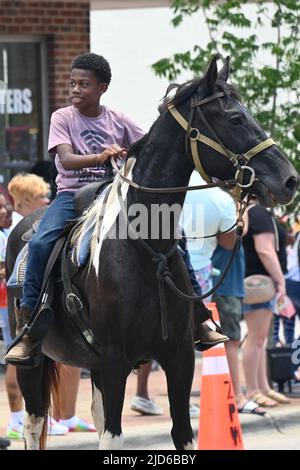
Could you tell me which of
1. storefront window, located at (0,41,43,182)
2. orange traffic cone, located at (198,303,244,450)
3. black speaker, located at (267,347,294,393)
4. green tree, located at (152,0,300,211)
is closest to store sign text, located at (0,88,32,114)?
storefront window, located at (0,41,43,182)

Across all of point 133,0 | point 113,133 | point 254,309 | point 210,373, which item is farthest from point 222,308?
point 133,0

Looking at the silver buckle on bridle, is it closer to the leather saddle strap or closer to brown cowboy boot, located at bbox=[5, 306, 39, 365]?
the leather saddle strap

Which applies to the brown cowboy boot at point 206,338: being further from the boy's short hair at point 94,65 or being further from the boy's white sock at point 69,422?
the boy's white sock at point 69,422

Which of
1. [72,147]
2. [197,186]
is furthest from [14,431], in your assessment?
[197,186]

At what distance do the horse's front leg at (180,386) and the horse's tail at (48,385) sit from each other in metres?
1.36

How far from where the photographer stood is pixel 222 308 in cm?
1172

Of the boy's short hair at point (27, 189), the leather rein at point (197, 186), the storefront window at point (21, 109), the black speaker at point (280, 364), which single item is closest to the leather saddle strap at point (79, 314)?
the leather rein at point (197, 186)

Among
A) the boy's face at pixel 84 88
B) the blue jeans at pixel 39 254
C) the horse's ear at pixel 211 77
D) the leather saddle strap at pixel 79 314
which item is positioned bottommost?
the leather saddle strap at pixel 79 314

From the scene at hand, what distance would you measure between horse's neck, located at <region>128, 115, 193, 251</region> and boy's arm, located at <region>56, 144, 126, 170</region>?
28 cm

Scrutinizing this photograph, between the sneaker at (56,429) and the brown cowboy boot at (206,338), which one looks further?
the sneaker at (56,429)

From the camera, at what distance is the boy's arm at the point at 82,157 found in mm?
7195

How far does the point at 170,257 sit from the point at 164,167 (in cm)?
53

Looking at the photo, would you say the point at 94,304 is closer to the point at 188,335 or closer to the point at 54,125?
the point at 188,335

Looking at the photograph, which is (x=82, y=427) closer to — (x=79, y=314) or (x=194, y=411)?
(x=194, y=411)
